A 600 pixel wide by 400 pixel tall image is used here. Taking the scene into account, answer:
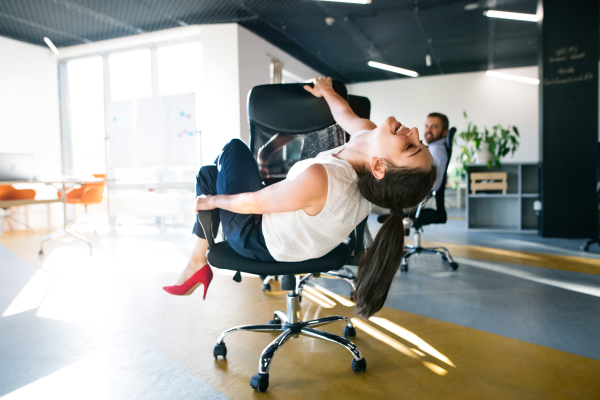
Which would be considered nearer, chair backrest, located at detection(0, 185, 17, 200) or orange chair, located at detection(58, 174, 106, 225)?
chair backrest, located at detection(0, 185, 17, 200)

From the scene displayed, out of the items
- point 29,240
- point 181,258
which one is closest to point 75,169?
point 29,240

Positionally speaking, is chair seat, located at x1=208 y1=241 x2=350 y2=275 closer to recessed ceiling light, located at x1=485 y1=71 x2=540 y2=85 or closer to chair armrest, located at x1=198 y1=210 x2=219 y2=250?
chair armrest, located at x1=198 y1=210 x2=219 y2=250

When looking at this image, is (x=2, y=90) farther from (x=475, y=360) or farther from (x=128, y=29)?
(x=475, y=360)

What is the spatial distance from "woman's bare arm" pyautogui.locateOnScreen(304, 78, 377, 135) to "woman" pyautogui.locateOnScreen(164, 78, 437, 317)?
0.33m

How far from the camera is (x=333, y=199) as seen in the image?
132 centimetres

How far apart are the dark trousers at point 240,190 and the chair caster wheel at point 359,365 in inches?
21.3

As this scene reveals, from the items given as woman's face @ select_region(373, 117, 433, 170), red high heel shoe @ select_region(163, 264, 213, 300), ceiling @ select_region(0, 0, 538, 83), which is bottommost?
red high heel shoe @ select_region(163, 264, 213, 300)

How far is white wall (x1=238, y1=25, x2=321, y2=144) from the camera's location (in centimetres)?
600

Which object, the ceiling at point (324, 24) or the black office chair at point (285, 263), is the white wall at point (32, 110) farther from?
the black office chair at point (285, 263)

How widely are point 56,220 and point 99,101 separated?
224cm

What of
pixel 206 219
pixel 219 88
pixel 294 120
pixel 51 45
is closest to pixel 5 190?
pixel 51 45

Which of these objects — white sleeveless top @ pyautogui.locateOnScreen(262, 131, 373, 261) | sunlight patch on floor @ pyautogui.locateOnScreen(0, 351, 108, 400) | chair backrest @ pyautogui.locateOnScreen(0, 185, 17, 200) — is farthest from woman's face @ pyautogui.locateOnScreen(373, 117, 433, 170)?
chair backrest @ pyautogui.locateOnScreen(0, 185, 17, 200)

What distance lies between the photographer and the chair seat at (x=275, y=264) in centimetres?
145

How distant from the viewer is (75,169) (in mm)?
7332
